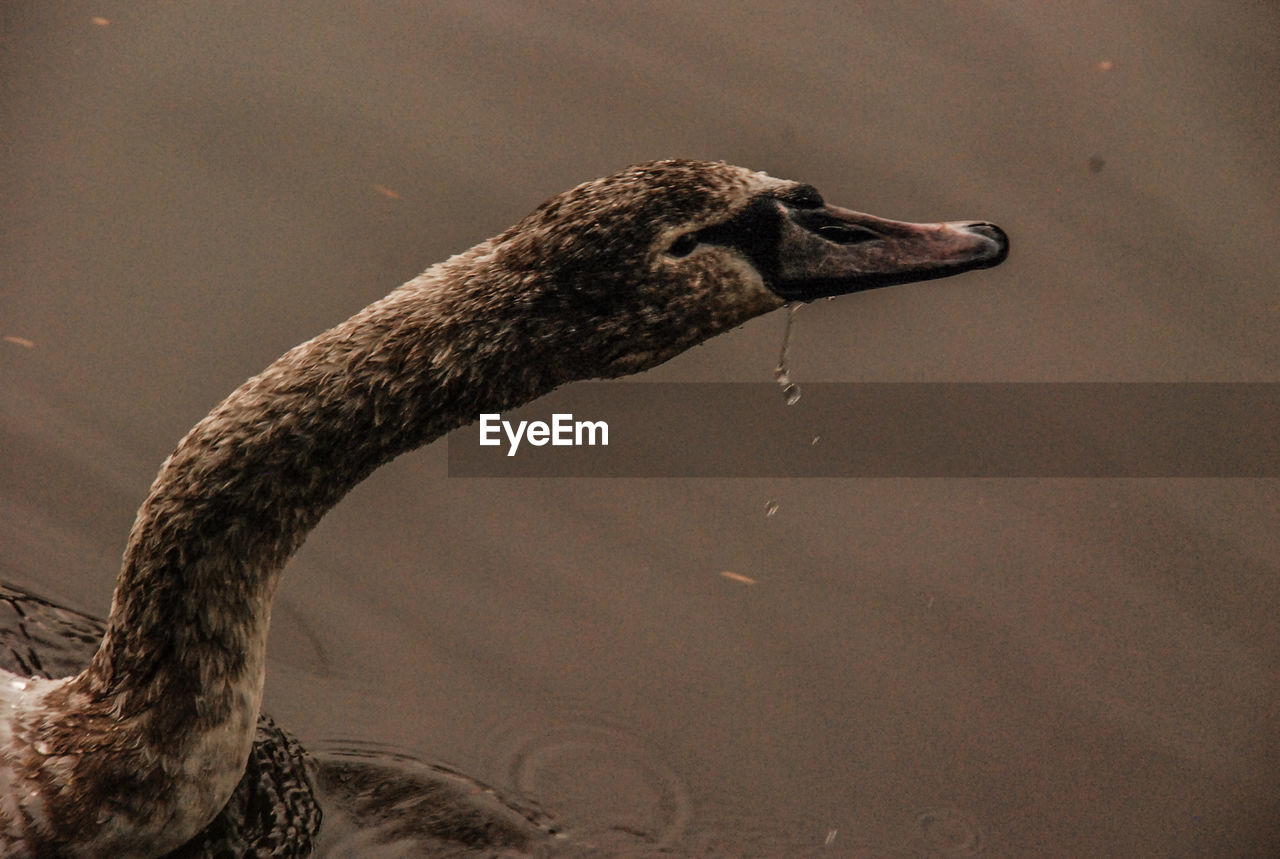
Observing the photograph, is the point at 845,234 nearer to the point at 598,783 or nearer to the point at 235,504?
the point at 235,504

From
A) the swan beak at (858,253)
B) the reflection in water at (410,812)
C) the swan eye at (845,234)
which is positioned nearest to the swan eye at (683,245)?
the swan beak at (858,253)

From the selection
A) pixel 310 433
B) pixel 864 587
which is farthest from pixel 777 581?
pixel 310 433

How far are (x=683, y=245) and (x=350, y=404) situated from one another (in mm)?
904

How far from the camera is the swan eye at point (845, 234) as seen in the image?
10.9 feet

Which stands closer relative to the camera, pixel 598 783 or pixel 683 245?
pixel 683 245

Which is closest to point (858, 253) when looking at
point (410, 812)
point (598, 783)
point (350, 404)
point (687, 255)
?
point (687, 255)

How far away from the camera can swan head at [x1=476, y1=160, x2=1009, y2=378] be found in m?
3.07

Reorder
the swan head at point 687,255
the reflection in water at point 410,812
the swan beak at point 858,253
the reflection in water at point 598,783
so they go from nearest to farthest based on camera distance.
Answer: the swan head at point 687,255
the swan beak at point 858,253
the reflection in water at point 410,812
the reflection in water at point 598,783

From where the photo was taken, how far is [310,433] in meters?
3.19

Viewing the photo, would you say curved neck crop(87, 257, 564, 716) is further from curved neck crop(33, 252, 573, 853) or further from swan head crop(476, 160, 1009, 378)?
swan head crop(476, 160, 1009, 378)

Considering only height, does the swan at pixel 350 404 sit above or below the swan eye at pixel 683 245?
below

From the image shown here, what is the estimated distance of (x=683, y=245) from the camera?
316 centimetres

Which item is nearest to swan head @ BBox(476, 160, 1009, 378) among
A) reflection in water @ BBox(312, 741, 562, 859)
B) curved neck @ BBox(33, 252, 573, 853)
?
curved neck @ BBox(33, 252, 573, 853)

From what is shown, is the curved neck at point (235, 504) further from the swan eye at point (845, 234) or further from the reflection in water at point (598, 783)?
the reflection in water at point (598, 783)
